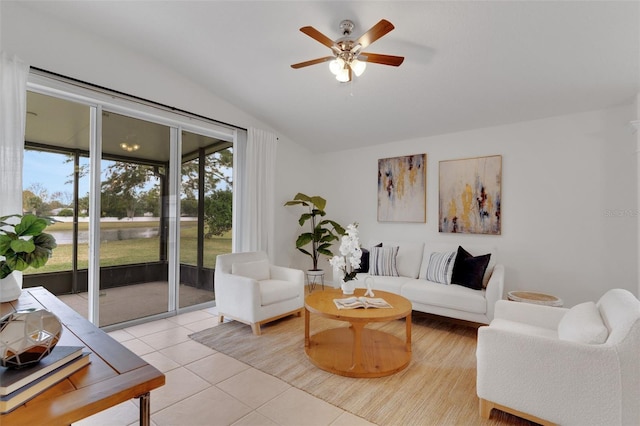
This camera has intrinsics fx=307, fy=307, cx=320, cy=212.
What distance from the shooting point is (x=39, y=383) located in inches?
37.4

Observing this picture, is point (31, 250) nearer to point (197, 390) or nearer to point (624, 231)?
point (197, 390)

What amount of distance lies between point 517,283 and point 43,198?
5.50 m

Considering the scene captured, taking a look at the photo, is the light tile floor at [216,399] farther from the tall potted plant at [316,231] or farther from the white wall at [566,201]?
the white wall at [566,201]

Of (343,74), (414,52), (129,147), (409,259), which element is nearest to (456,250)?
(409,259)

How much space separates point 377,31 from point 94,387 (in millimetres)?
2396

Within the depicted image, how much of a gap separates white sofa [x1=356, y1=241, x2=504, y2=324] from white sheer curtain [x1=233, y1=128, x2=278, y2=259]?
1.67 metres

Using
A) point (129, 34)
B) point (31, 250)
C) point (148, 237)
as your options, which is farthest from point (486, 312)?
point (129, 34)

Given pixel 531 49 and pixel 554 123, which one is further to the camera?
pixel 554 123

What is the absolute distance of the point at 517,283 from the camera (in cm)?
390

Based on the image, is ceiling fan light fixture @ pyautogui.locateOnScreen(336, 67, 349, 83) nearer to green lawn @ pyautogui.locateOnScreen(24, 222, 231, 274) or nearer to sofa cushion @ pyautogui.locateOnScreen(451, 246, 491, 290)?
sofa cushion @ pyautogui.locateOnScreen(451, 246, 491, 290)

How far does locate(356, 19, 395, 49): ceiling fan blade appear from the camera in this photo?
1.99 m

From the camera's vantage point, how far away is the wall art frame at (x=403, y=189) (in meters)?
4.69

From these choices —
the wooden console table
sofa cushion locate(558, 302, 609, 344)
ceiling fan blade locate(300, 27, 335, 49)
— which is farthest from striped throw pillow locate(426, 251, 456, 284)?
the wooden console table

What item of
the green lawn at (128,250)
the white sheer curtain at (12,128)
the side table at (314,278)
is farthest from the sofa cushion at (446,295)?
the white sheer curtain at (12,128)
